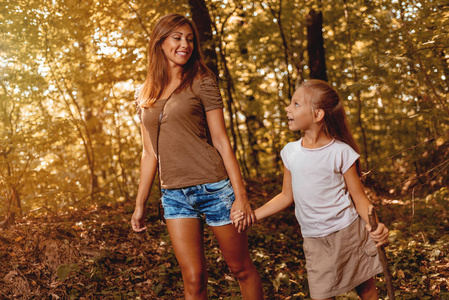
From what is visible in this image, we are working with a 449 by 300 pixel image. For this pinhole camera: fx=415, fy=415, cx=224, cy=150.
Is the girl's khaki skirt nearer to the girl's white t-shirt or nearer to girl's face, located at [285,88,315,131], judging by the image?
the girl's white t-shirt

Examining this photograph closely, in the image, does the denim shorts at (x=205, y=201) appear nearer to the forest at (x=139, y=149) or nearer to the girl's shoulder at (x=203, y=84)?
the girl's shoulder at (x=203, y=84)

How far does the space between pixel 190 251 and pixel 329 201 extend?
0.98 m

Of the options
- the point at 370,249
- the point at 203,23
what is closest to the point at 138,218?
the point at 370,249

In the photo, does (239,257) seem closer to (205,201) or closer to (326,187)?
(205,201)

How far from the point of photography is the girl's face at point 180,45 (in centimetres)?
285

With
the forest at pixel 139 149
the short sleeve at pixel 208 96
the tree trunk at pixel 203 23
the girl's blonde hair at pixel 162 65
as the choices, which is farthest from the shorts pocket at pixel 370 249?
the tree trunk at pixel 203 23

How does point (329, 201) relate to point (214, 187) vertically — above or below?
below

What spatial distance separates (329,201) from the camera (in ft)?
8.28

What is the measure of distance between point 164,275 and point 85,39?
4.78m

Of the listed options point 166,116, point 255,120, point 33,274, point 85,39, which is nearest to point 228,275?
point 33,274

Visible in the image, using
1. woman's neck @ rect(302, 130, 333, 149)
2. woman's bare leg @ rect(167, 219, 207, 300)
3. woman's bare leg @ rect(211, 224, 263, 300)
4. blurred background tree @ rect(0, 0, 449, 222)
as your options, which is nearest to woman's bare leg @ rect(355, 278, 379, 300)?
woman's bare leg @ rect(211, 224, 263, 300)

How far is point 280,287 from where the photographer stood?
4.74 meters

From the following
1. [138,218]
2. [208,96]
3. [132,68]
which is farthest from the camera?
[132,68]

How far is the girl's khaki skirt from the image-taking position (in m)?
2.51
